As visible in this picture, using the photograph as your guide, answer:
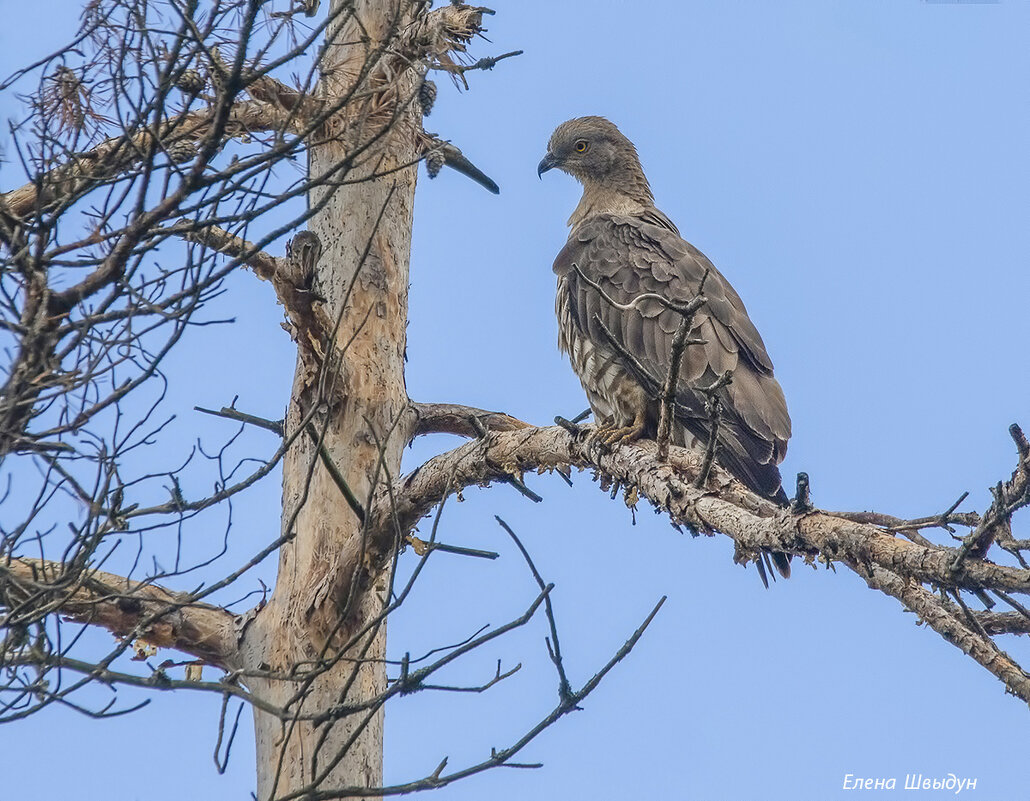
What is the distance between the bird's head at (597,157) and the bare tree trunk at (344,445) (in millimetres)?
1953

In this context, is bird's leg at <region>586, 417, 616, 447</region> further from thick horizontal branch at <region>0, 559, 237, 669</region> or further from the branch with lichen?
thick horizontal branch at <region>0, 559, 237, 669</region>

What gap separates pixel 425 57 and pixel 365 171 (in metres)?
0.70

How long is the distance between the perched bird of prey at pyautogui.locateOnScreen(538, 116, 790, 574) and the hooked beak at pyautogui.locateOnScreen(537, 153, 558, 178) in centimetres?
90

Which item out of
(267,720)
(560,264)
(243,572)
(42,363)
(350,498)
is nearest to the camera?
(42,363)

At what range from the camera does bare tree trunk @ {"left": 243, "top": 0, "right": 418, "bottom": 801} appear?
514 cm

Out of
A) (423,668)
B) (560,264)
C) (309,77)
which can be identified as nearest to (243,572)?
(423,668)

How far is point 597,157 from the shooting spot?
8.09 meters

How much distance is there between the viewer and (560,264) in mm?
6957

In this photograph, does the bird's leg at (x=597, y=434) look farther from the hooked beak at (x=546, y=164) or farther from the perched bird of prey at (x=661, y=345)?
the hooked beak at (x=546, y=164)

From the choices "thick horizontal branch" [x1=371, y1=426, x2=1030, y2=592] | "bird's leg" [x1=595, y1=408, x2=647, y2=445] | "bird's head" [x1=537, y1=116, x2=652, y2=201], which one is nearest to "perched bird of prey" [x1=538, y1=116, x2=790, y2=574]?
"bird's leg" [x1=595, y1=408, x2=647, y2=445]

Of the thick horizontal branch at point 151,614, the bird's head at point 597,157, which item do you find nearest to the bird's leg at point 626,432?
the thick horizontal branch at point 151,614

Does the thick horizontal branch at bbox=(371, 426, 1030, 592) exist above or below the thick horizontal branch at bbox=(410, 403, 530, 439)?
below

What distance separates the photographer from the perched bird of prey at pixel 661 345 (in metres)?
5.75

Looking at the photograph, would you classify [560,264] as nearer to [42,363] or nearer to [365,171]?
[365,171]
